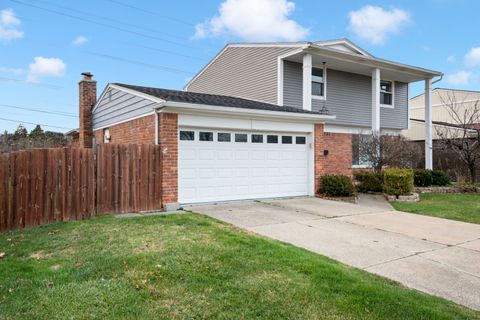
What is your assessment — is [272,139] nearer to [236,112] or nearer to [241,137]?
[241,137]

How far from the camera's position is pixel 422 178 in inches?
601

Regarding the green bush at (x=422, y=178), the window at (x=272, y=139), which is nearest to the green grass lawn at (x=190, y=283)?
the window at (x=272, y=139)

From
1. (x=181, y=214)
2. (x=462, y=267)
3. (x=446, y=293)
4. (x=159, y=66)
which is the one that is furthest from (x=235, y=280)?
(x=159, y=66)

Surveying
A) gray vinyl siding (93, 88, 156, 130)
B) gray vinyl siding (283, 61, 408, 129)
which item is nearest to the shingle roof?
gray vinyl siding (93, 88, 156, 130)

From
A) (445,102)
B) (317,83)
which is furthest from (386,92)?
(445,102)

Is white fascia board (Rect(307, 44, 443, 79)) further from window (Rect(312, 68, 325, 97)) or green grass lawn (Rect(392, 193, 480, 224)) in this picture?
green grass lawn (Rect(392, 193, 480, 224))

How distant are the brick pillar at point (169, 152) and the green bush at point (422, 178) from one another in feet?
35.3

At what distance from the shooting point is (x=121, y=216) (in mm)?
8266

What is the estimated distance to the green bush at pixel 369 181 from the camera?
44.9 feet

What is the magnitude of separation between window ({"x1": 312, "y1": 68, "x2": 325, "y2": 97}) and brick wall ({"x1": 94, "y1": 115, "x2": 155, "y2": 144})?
8.74 metres

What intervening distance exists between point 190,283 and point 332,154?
10.4 m

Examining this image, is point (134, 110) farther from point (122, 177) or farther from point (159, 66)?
point (159, 66)

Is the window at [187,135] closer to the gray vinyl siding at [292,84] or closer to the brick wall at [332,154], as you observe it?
the brick wall at [332,154]

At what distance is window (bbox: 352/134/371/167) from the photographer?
15055mm
